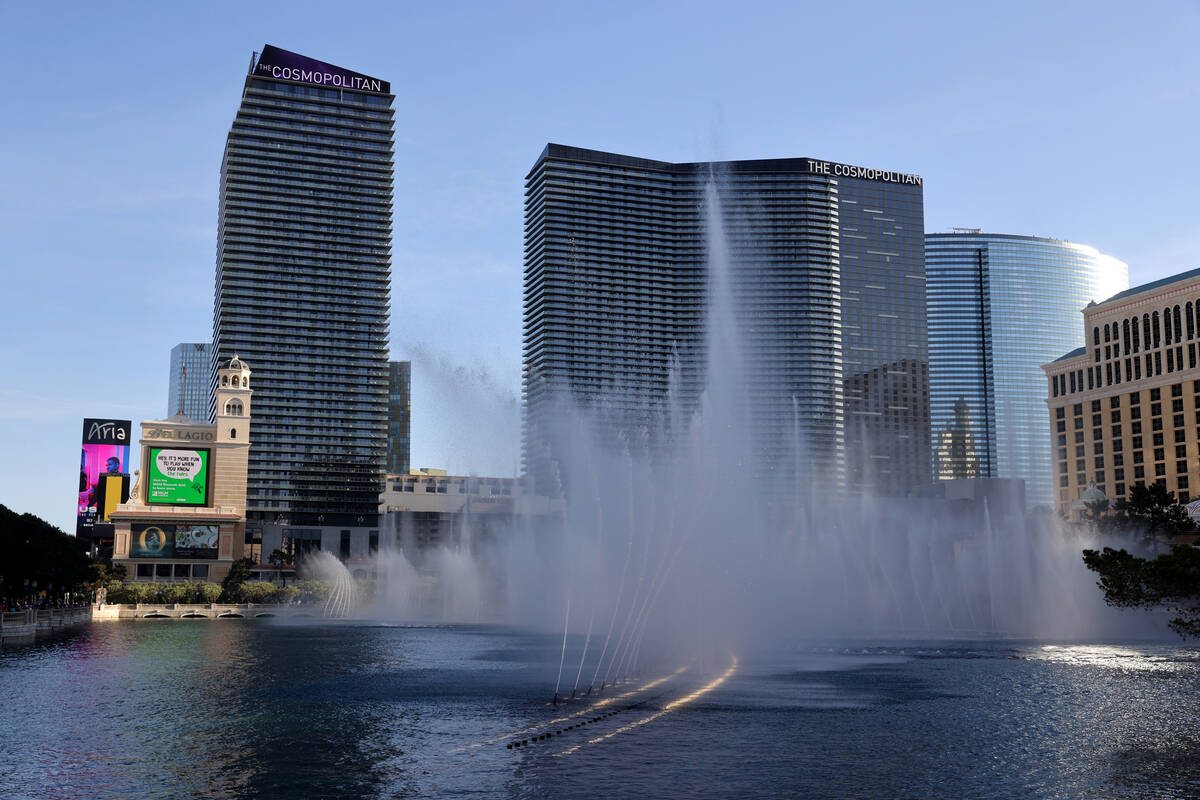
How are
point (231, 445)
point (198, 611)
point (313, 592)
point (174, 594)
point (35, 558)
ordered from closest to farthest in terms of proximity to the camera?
point (35, 558)
point (198, 611)
point (174, 594)
point (313, 592)
point (231, 445)

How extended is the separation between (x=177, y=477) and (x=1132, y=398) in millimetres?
140646

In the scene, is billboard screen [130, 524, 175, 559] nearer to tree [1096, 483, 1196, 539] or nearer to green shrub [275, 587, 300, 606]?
green shrub [275, 587, 300, 606]

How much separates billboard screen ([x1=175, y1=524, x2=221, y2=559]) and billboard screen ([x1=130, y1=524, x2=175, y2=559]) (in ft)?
3.06

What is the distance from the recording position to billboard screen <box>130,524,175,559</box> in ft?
516

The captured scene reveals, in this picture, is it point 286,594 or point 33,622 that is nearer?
point 33,622

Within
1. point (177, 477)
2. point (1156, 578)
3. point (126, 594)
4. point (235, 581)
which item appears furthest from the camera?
point (177, 477)

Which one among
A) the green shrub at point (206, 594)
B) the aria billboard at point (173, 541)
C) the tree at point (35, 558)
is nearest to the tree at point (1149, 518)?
the green shrub at point (206, 594)

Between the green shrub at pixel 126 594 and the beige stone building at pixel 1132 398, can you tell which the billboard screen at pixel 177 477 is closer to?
the green shrub at pixel 126 594

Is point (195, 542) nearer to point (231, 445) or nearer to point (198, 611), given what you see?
point (231, 445)

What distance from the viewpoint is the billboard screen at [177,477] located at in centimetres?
16150

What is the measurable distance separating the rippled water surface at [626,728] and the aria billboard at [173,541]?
100.0 meters

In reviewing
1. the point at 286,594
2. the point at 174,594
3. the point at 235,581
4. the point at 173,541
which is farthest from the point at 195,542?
the point at 286,594

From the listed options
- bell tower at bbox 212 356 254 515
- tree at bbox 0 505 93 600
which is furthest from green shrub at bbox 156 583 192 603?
bell tower at bbox 212 356 254 515

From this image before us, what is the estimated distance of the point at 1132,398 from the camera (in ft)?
551
